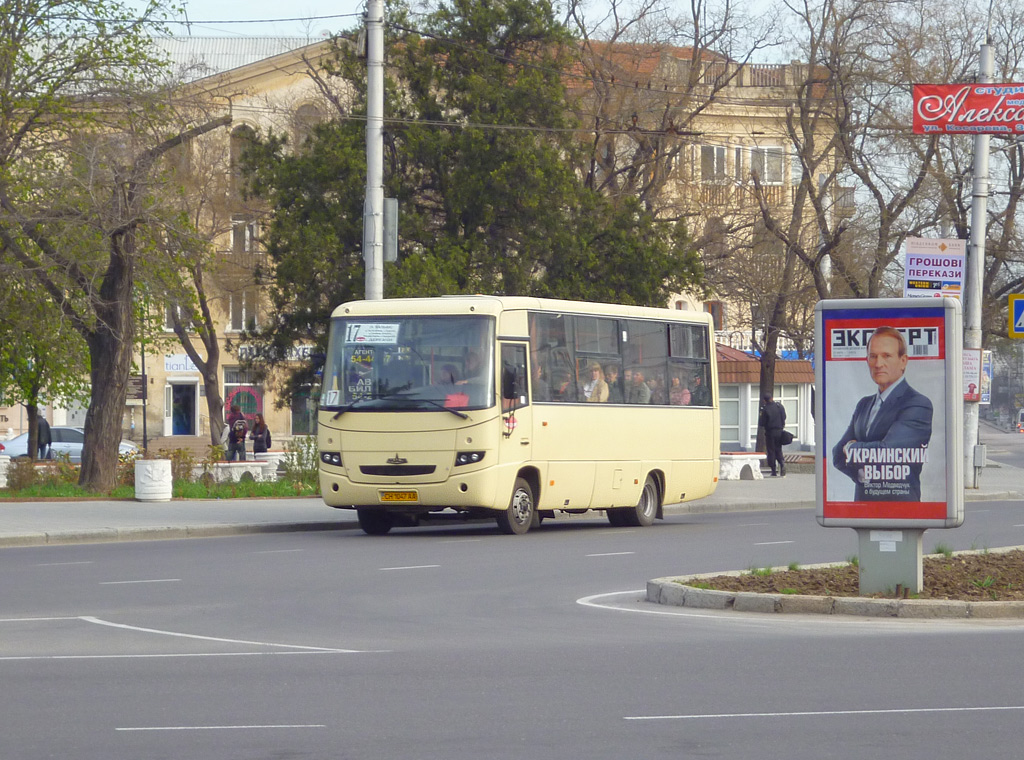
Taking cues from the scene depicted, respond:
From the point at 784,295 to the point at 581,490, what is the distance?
2135 cm

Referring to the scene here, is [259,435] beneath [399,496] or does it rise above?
above

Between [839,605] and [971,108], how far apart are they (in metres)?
16.4

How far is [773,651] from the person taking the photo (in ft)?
33.2

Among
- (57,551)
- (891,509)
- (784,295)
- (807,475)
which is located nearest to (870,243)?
(784,295)

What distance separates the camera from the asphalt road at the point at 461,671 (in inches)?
280

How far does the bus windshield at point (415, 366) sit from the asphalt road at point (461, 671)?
4.45 metres

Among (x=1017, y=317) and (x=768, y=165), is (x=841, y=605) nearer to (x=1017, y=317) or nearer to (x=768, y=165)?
(x=1017, y=317)

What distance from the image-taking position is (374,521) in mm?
22141

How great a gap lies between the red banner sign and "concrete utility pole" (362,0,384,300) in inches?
349

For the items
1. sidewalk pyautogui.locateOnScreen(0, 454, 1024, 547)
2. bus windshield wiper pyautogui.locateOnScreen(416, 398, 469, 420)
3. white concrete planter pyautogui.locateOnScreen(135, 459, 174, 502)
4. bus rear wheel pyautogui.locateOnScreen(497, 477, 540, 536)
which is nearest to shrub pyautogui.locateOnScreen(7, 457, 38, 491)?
sidewalk pyautogui.locateOnScreen(0, 454, 1024, 547)

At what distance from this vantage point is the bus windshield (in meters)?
20.7

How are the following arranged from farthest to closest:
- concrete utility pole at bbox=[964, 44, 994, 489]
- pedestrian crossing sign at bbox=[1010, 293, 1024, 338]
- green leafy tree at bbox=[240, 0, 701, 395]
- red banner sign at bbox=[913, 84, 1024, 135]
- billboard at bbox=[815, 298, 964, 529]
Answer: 1. green leafy tree at bbox=[240, 0, 701, 395]
2. concrete utility pole at bbox=[964, 44, 994, 489]
3. red banner sign at bbox=[913, 84, 1024, 135]
4. pedestrian crossing sign at bbox=[1010, 293, 1024, 338]
5. billboard at bbox=[815, 298, 964, 529]

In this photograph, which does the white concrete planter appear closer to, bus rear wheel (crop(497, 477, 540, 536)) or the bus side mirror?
bus rear wheel (crop(497, 477, 540, 536))

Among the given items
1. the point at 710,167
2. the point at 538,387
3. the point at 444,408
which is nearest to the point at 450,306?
the point at 444,408
